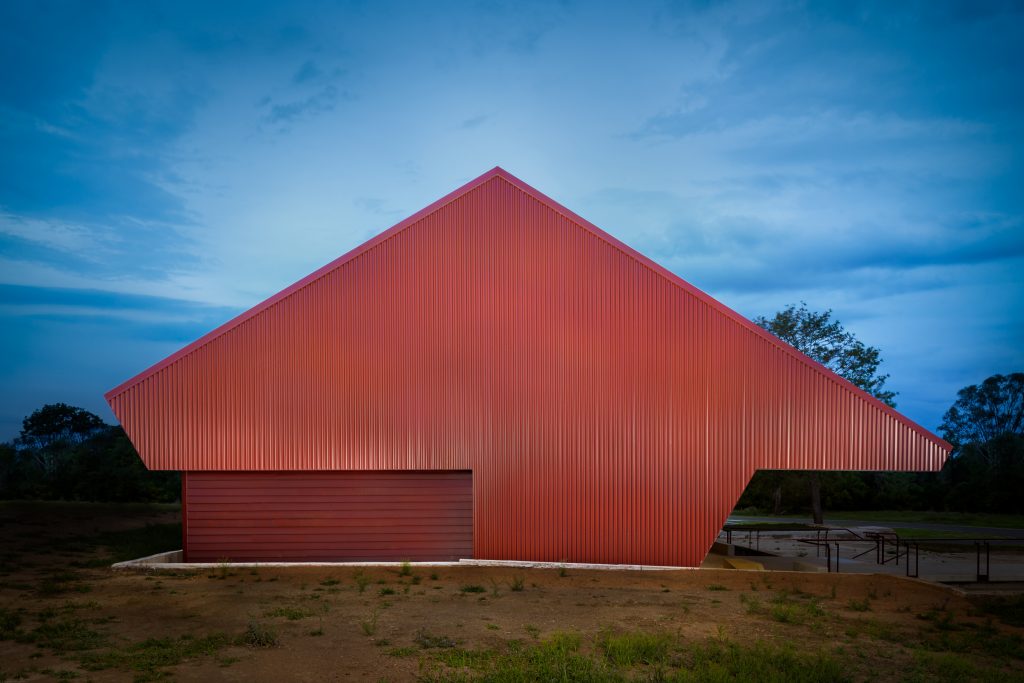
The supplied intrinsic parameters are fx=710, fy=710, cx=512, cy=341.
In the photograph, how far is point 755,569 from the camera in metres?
18.2

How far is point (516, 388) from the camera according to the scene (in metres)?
18.6

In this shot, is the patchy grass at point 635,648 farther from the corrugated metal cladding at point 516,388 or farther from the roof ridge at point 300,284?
the roof ridge at point 300,284

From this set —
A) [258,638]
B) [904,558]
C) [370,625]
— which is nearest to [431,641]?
[370,625]

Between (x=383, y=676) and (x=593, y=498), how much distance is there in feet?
31.8

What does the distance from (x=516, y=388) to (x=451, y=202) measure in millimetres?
5291

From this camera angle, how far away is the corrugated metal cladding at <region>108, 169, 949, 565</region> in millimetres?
17875

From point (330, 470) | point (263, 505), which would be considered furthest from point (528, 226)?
point (263, 505)

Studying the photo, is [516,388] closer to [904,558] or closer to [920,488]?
[904,558]

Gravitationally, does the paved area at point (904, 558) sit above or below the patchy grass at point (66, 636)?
below

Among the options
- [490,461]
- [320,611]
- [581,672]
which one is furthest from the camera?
[490,461]

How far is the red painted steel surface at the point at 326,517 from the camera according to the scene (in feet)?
60.5

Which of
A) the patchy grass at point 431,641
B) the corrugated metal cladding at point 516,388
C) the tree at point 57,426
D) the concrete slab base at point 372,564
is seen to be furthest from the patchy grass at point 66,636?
the tree at point 57,426

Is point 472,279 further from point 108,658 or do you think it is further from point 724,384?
point 108,658

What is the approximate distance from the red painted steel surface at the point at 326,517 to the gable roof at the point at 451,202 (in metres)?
3.38
